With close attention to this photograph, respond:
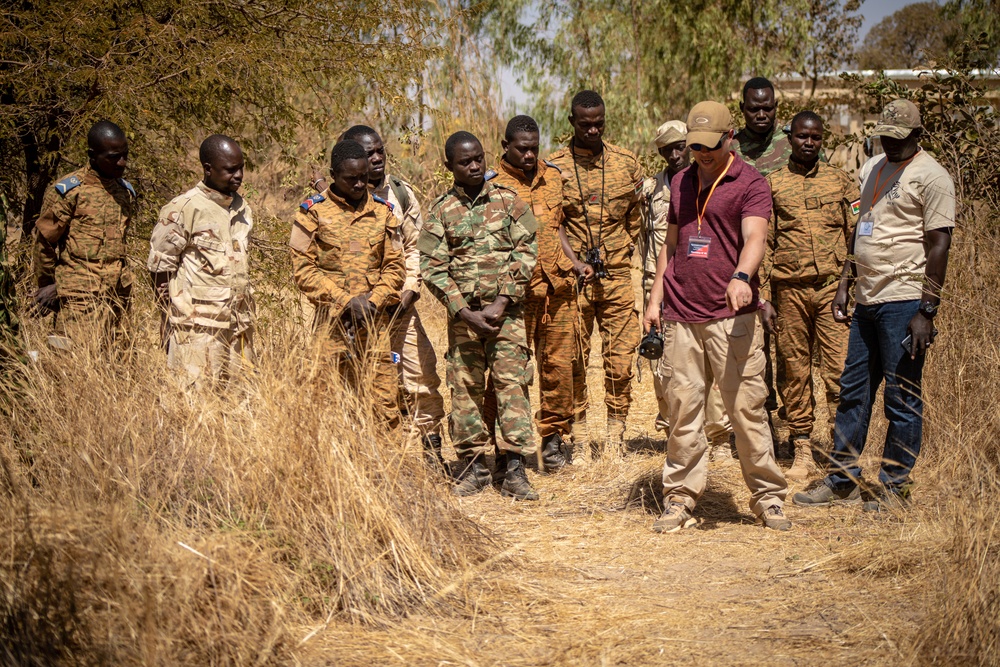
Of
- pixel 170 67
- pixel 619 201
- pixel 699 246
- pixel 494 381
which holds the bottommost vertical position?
pixel 494 381

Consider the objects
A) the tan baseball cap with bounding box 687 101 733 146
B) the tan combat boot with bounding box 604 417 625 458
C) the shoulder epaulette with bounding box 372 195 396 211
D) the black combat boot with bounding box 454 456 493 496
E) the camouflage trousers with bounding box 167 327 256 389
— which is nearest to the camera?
the tan baseball cap with bounding box 687 101 733 146

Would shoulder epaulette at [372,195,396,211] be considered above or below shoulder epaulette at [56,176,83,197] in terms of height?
below

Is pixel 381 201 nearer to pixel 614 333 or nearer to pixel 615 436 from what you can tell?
pixel 614 333

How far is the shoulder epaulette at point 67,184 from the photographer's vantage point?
6.39 metres

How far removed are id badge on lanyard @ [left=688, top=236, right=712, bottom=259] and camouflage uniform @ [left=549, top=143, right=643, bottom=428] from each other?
5.81 ft

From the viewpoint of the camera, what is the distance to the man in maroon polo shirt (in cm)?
509

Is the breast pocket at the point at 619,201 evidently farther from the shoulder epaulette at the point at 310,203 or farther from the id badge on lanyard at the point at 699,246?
the shoulder epaulette at the point at 310,203

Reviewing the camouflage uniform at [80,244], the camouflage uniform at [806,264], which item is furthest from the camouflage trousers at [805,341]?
the camouflage uniform at [80,244]

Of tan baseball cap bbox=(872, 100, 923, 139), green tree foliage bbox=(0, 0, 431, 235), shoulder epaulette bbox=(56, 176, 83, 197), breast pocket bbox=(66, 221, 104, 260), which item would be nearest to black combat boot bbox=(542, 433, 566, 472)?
tan baseball cap bbox=(872, 100, 923, 139)

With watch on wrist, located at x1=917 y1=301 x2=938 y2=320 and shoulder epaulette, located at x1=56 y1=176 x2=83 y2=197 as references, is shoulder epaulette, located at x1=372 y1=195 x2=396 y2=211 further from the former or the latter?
watch on wrist, located at x1=917 y1=301 x2=938 y2=320

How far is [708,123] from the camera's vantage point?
507 centimetres

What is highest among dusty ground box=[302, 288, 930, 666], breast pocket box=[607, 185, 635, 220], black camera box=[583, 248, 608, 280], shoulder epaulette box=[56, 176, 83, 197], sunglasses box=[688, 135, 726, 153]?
sunglasses box=[688, 135, 726, 153]

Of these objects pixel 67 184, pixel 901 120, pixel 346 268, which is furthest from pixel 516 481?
pixel 67 184

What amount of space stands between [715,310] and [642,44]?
37.3ft
